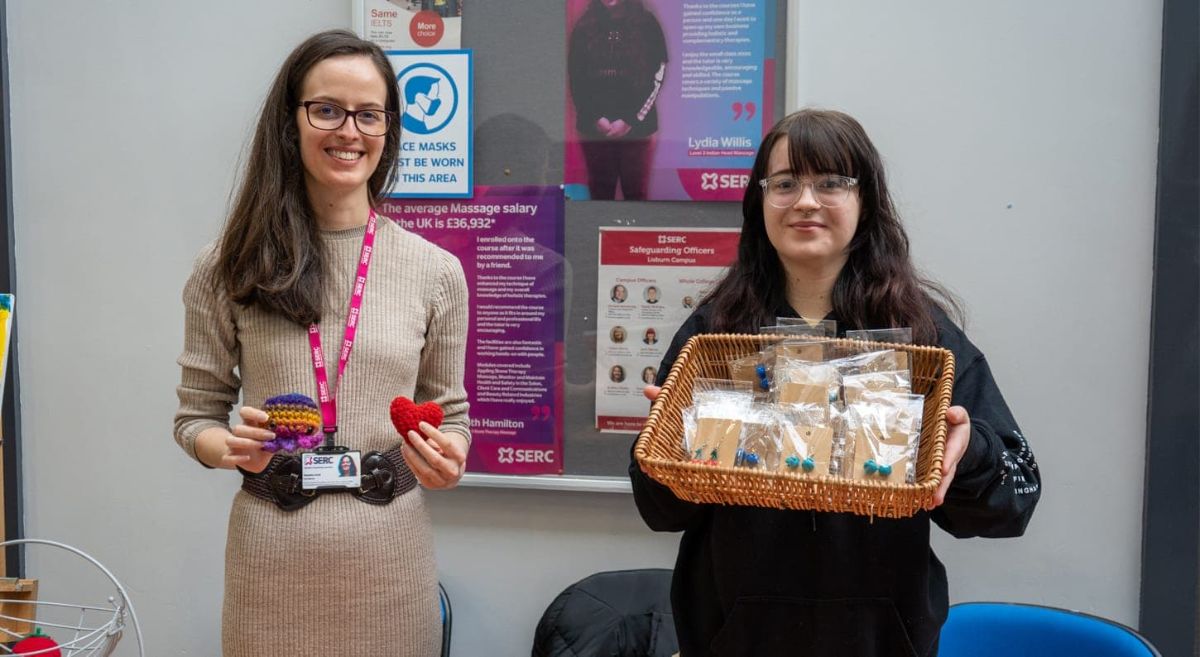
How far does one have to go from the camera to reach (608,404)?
80.4 inches

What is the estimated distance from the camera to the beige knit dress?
1300mm

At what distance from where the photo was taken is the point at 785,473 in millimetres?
994

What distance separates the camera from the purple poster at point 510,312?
6.69 ft

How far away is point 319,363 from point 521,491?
92 centimetres

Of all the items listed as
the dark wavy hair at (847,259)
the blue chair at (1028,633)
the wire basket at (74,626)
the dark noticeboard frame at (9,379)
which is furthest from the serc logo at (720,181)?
the dark noticeboard frame at (9,379)

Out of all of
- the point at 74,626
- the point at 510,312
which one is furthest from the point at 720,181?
the point at 74,626

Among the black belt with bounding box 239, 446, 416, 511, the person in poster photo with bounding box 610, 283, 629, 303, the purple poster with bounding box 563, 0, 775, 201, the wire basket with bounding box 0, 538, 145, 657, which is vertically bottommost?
the wire basket with bounding box 0, 538, 145, 657

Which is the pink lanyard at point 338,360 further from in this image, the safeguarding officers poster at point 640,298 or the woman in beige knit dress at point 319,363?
the safeguarding officers poster at point 640,298

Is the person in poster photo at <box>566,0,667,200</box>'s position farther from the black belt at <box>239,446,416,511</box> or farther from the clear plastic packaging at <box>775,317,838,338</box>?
the black belt at <box>239,446,416,511</box>

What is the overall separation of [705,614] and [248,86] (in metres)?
1.77

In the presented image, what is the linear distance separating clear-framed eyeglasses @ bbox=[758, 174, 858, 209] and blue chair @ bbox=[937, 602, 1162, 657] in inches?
39.7

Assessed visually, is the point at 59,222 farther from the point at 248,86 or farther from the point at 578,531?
the point at 578,531

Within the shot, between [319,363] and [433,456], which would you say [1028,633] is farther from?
[319,363]

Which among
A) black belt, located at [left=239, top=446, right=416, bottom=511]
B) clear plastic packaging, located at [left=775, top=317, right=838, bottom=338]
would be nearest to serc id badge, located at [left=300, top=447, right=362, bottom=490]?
black belt, located at [left=239, top=446, right=416, bottom=511]
